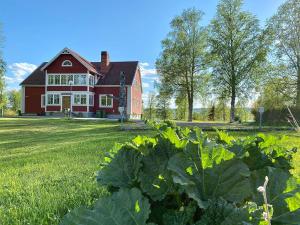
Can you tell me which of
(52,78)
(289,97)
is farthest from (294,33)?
A: (52,78)

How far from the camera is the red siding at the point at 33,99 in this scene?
143 feet

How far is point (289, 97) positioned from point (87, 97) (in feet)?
72.3

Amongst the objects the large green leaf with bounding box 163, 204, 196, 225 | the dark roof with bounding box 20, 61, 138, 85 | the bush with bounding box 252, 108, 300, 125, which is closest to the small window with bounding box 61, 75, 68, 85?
the dark roof with bounding box 20, 61, 138, 85

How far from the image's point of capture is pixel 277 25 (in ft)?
87.7

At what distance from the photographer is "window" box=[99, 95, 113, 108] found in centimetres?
4131

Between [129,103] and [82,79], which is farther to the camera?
[129,103]

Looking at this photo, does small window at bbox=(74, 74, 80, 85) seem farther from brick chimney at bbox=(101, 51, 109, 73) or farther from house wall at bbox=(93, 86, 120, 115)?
brick chimney at bbox=(101, 51, 109, 73)

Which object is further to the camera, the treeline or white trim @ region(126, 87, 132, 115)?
white trim @ region(126, 87, 132, 115)

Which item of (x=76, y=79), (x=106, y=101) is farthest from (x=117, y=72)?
(x=76, y=79)

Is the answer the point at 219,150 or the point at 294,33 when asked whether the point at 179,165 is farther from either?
the point at 294,33

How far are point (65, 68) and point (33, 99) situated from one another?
613cm

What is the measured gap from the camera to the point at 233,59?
35219 millimetres

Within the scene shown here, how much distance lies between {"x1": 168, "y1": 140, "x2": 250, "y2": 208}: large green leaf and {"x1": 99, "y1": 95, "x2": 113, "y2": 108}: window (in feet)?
132

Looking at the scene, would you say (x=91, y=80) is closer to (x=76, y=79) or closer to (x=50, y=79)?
(x=76, y=79)
